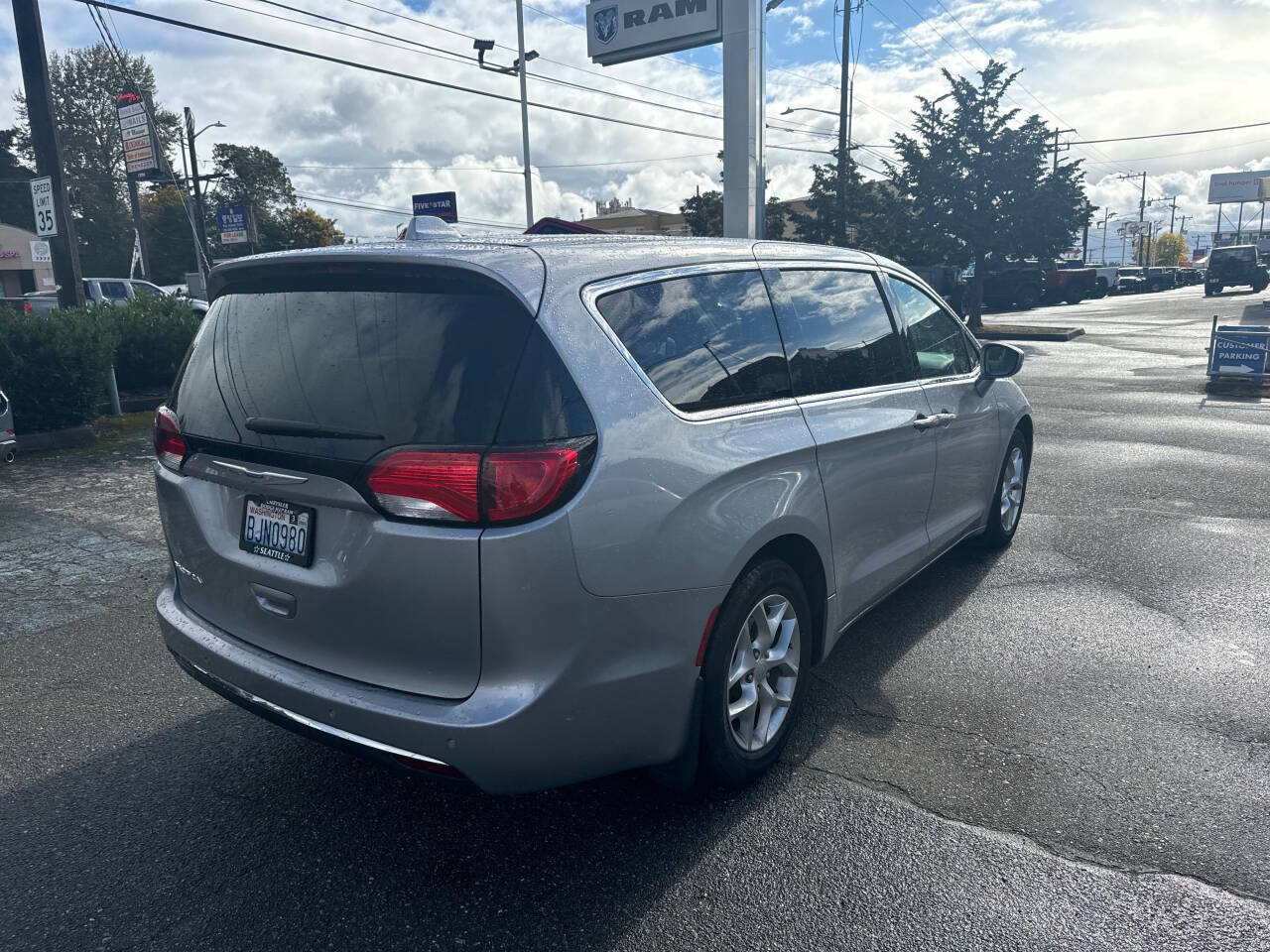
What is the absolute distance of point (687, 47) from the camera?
20531 millimetres

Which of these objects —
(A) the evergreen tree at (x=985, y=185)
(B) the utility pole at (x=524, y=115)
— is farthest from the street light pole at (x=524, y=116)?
(A) the evergreen tree at (x=985, y=185)

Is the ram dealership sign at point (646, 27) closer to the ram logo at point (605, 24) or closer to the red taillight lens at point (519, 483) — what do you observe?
the ram logo at point (605, 24)

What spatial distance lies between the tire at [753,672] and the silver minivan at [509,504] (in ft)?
0.04

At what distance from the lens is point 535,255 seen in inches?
104

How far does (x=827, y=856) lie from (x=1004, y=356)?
3.20 metres

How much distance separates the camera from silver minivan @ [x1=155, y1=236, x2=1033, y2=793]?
7.72ft

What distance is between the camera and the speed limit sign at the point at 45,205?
12.0 meters

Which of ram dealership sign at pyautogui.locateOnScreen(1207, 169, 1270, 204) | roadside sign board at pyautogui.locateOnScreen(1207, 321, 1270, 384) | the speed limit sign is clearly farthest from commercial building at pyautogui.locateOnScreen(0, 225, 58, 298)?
ram dealership sign at pyautogui.locateOnScreen(1207, 169, 1270, 204)

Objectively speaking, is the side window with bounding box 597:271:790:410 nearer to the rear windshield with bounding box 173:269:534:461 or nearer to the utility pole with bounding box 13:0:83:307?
the rear windshield with bounding box 173:269:534:461

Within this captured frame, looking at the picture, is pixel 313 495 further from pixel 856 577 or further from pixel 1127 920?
pixel 1127 920

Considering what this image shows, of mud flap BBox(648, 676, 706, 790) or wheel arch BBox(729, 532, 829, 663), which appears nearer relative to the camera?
mud flap BBox(648, 676, 706, 790)

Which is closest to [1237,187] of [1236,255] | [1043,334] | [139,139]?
[1236,255]

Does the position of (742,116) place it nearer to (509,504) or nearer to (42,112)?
(42,112)

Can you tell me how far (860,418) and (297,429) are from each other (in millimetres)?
2086
